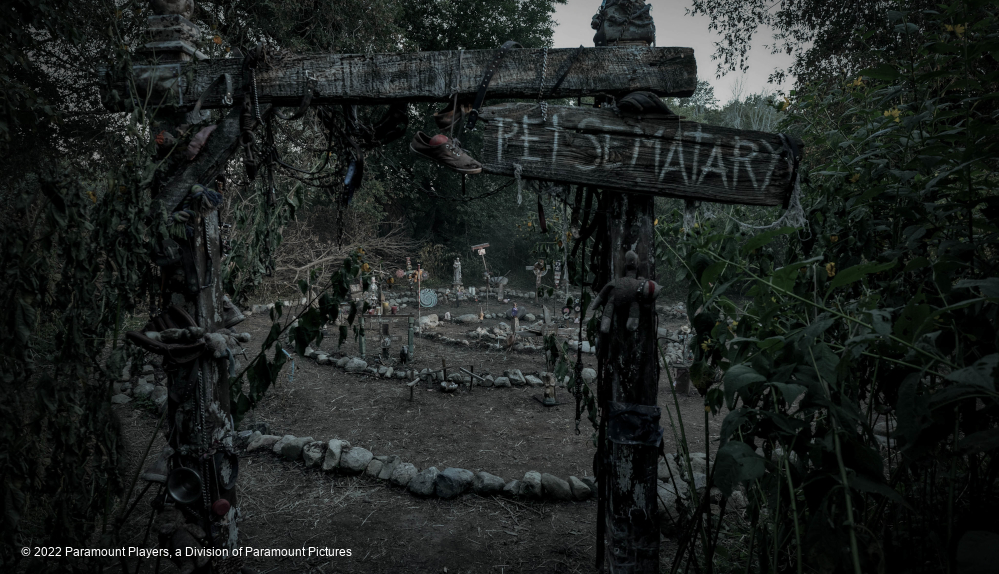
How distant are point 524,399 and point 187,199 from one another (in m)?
5.74

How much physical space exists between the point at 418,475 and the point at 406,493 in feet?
0.64

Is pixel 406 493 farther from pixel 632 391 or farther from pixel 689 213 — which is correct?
pixel 689 213

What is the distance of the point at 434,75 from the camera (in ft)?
8.25

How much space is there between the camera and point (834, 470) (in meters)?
1.13

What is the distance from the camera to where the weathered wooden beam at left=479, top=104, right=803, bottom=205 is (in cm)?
228

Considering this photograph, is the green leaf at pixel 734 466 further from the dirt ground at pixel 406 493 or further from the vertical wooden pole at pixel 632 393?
the dirt ground at pixel 406 493

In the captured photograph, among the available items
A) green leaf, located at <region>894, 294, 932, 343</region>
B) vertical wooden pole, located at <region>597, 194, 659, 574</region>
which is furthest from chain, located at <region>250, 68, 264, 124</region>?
green leaf, located at <region>894, 294, 932, 343</region>

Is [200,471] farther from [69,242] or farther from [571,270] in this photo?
[571,270]

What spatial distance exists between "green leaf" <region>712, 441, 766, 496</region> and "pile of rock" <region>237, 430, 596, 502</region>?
3605 millimetres

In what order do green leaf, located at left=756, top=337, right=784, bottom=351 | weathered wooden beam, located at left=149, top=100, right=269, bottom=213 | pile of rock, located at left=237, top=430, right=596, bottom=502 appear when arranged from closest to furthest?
green leaf, located at left=756, top=337, right=784, bottom=351 < weathered wooden beam, located at left=149, top=100, right=269, bottom=213 < pile of rock, located at left=237, top=430, right=596, bottom=502

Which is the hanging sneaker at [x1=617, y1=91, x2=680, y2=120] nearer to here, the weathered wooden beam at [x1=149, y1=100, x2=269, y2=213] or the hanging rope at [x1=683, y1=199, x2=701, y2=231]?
the hanging rope at [x1=683, y1=199, x2=701, y2=231]

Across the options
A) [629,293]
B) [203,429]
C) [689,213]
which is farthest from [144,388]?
[689,213]

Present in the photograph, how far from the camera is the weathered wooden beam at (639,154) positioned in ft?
7.47

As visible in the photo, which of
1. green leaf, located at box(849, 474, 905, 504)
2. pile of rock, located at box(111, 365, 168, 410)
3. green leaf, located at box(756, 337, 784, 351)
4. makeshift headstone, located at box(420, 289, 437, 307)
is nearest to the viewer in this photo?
green leaf, located at box(849, 474, 905, 504)
